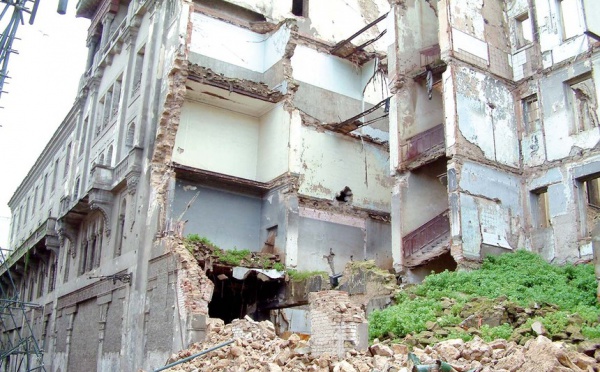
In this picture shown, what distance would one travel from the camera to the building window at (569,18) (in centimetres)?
1933

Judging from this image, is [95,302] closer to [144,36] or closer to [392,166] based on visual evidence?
[144,36]

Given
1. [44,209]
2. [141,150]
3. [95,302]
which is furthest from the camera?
[44,209]

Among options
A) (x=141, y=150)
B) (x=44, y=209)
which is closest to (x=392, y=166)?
(x=141, y=150)

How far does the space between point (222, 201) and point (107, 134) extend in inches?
288

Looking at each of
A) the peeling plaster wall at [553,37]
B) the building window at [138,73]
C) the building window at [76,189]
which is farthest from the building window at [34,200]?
the peeling plaster wall at [553,37]

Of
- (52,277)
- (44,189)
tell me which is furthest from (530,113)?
(44,189)

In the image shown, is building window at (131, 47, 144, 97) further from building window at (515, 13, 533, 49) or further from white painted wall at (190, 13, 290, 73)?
building window at (515, 13, 533, 49)

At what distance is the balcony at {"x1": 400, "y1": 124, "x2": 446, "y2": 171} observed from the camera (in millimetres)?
20375

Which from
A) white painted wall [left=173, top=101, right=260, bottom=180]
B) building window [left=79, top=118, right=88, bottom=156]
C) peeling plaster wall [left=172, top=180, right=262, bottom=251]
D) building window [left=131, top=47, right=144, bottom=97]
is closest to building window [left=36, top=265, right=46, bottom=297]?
building window [left=79, top=118, right=88, bottom=156]

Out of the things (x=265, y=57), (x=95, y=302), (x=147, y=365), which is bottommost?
(x=147, y=365)

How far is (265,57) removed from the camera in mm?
25625

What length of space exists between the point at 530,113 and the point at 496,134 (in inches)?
61.0

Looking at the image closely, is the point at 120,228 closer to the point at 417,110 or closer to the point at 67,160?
the point at 417,110

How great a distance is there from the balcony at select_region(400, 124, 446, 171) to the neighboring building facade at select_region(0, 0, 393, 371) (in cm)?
371
